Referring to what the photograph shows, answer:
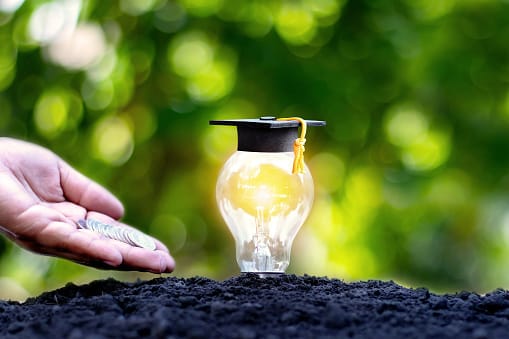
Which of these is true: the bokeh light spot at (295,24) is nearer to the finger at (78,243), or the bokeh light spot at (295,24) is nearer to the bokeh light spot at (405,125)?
the bokeh light spot at (405,125)

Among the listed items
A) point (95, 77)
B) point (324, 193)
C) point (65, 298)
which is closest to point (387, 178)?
point (324, 193)

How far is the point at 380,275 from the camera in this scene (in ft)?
8.80

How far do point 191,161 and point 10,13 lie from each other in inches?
33.3

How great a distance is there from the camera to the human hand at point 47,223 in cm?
120

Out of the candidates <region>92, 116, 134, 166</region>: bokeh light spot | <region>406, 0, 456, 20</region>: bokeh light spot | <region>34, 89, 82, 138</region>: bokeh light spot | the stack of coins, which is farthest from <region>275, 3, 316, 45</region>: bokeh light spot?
the stack of coins

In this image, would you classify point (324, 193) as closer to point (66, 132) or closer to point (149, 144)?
point (149, 144)

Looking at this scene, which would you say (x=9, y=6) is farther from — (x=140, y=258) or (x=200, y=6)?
(x=140, y=258)

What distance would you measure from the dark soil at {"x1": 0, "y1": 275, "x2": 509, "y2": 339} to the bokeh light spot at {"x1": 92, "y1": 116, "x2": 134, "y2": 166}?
4.68 feet

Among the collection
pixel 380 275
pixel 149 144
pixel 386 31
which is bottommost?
pixel 380 275

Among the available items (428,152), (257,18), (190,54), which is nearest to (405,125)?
(428,152)

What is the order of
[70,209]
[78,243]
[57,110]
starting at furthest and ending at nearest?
1. [57,110]
2. [70,209]
3. [78,243]

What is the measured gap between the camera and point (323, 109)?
101 inches

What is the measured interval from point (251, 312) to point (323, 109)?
163 cm

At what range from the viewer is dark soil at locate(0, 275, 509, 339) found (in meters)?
0.92
